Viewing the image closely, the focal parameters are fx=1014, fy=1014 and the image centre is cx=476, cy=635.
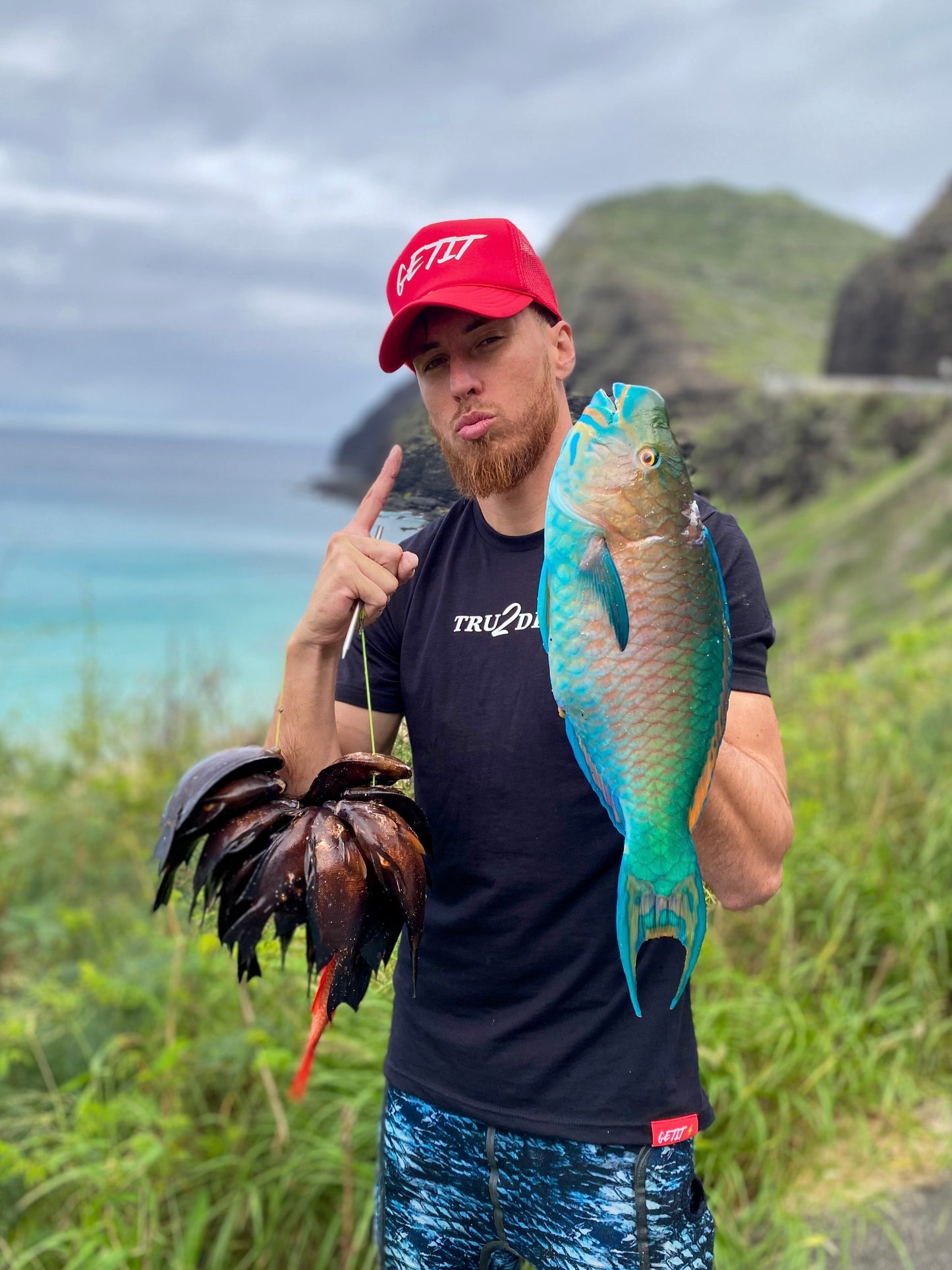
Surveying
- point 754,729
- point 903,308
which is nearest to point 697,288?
point 903,308

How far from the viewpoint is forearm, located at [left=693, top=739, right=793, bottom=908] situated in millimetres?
1440

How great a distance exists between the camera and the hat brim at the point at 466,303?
169 cm

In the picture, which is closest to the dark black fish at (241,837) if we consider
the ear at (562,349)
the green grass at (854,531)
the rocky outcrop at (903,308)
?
the ear at (562,349)

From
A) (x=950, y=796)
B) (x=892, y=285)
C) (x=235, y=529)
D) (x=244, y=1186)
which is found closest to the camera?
(x=244, y=1186)

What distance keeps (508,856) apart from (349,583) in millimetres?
552

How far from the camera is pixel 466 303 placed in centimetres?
169

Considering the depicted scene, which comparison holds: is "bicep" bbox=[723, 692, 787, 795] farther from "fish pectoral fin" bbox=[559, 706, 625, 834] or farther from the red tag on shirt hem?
the red tag on shirt hem

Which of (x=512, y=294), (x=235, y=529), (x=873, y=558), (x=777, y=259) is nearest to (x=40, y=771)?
(x=512, y=294)

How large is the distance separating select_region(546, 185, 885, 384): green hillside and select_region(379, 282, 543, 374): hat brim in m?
40.2

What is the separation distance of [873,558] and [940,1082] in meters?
10.6

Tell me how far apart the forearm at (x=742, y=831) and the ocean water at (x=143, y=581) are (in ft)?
2.48

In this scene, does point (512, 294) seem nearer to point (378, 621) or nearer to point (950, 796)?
point (378, 621)

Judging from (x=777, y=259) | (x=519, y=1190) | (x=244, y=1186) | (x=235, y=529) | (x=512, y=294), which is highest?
(x=777, y=259)

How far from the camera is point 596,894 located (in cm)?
168
